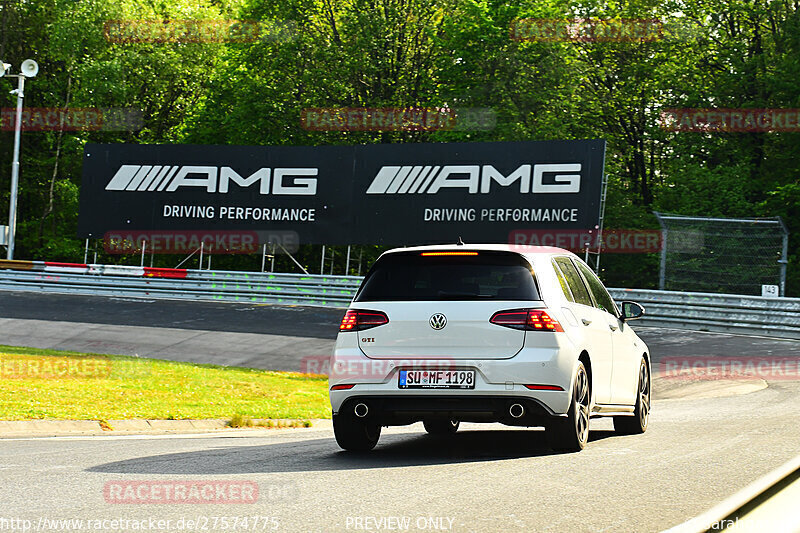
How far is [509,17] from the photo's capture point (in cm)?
4356

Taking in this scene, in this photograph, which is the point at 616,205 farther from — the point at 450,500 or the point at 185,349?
the point at 450,500

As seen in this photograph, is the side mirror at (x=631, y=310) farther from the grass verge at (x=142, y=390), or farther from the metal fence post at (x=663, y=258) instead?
the metal fence post at (x=663, y=258)

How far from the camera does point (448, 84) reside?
147ft

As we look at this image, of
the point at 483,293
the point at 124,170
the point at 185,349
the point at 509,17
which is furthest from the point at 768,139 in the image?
the point at 483,293

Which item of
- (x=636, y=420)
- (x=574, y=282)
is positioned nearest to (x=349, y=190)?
(x=636, y=420)

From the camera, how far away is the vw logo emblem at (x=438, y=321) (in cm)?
821

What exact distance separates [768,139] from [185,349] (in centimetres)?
2937

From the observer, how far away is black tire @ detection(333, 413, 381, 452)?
28.6 ft

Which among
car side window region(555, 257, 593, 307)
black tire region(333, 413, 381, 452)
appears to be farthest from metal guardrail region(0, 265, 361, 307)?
black tire region(333, 413, 381, 452)

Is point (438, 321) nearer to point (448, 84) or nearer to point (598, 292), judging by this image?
point (598, 292)

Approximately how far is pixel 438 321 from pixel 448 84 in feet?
124

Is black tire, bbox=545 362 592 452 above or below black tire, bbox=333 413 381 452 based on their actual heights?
above

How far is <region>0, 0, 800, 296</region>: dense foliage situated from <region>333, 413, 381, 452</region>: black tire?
2811cm

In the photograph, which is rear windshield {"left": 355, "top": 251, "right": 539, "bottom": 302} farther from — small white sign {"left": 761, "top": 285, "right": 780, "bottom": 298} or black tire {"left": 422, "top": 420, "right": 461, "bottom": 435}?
small white sign {"left": 761, "top": 285, "right": 780, "bottom": 298}
